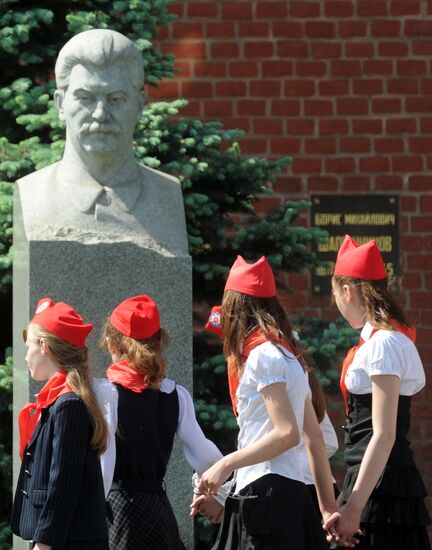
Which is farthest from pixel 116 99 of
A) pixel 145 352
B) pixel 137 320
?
Answer: pixel 145 352

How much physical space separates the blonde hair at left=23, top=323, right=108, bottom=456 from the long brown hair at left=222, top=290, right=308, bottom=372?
0.44m

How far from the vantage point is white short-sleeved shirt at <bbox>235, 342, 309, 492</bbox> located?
13.5 ft

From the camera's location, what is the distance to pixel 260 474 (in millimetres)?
4188

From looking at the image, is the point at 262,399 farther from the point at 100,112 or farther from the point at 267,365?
the point at 100,112

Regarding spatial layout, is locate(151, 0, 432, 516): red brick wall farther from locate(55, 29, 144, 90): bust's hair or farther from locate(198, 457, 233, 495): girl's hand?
locate(198, 457, 233, 495): girl's hand

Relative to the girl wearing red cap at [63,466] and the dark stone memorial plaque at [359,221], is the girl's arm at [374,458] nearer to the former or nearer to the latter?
the girl wearing red cap at [63,466]

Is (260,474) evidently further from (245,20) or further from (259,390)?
(245,20)

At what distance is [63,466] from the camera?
4.10 m

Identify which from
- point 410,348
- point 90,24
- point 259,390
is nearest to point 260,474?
point 259,390

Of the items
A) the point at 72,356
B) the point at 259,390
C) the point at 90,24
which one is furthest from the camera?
the point at 90,24

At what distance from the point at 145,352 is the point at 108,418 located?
1.00 feet

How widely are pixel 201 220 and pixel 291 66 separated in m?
2.12

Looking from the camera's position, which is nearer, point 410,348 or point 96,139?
point 410,348

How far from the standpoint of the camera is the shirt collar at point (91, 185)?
599 centimetres
